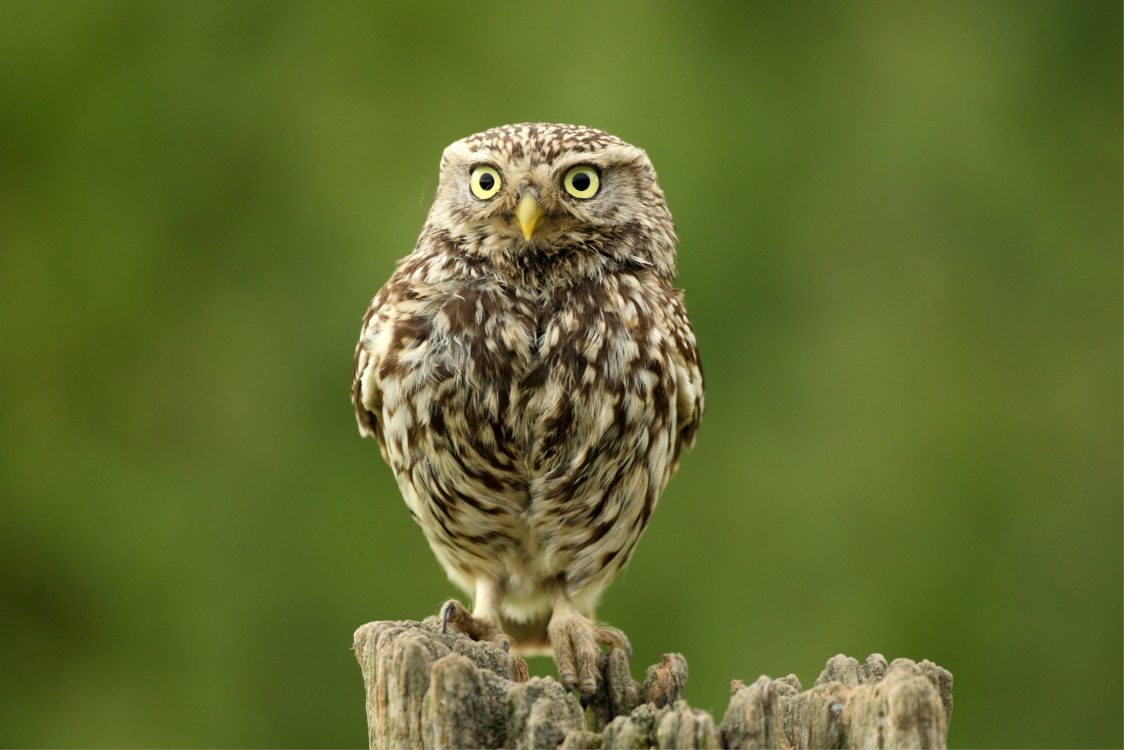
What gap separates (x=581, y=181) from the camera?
9.43ft

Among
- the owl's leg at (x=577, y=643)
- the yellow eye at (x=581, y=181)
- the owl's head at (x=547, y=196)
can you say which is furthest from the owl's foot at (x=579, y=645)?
the yellow eye at (x=581, y=181)

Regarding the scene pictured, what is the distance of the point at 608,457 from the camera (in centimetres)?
289

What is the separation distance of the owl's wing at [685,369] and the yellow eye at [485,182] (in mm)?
489

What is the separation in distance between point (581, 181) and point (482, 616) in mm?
1087

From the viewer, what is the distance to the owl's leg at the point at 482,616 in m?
2.91

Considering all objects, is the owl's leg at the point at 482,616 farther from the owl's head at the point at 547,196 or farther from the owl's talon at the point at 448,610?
the owl's head at the point at 547,196

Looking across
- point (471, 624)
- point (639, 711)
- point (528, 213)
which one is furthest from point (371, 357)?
point (639, 711)

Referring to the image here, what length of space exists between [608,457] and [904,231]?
2733mm

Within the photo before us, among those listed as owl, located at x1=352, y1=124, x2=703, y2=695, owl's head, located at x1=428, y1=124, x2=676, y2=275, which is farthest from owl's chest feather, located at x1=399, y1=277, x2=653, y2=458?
owl's head, located at x1=428, y1=124, x2=676, y2=275

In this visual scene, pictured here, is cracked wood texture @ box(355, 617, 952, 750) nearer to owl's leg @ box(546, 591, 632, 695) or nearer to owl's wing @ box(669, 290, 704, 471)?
owl's leg @ box(546, 591, 632, 695)

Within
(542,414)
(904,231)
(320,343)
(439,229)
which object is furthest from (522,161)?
(904,231)

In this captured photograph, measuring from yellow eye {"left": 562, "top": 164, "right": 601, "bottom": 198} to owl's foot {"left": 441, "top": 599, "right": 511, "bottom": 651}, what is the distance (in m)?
0.92

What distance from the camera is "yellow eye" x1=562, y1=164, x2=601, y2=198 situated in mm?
2854

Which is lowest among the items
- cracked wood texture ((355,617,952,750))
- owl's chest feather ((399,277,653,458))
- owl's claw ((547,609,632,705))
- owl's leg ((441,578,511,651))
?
cracked wood texture ((355,617,952,750))
